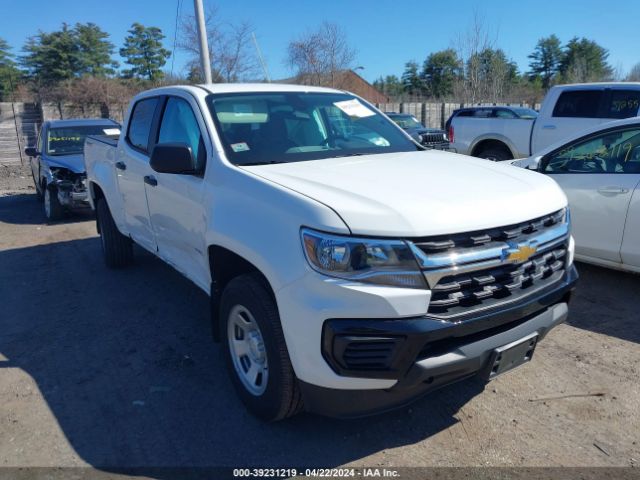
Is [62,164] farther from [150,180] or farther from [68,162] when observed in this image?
[150,180]

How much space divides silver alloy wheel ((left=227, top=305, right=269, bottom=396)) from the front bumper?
0.54 meters

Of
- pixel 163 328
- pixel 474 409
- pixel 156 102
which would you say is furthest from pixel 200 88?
pixel 474 409

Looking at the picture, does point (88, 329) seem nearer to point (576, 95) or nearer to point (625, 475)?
point (625, 475)

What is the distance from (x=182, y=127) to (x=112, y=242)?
268 cm

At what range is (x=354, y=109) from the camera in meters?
4.20

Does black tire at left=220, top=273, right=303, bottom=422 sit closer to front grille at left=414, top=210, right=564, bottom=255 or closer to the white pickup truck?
the white pickup truck

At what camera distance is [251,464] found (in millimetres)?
2705

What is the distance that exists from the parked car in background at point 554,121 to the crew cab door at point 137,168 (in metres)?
6.41

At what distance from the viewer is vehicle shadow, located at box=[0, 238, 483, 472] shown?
2822 mm

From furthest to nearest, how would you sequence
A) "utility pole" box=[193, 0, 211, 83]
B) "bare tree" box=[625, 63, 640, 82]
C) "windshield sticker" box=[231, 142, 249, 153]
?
"bare tree" box=[625, 63, 640, 82]
"utility pole" box=[193, 0, 211, 83]
"windshield sticker" box=[231, 142, 249, 153]

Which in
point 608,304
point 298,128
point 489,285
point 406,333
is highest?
point 298,128

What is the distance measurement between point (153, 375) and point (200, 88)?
216 cm

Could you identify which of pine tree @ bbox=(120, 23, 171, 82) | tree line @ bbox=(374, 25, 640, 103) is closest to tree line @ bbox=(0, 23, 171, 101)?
pine tree @ bbox=(120, 23, 171, 82)

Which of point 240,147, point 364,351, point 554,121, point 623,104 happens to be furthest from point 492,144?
point 364,351
